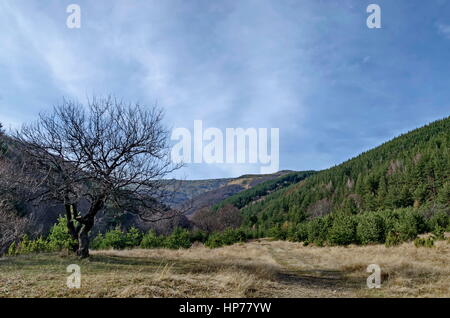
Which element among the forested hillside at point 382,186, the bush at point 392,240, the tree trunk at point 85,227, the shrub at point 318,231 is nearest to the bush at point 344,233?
the shrub at point 318,231

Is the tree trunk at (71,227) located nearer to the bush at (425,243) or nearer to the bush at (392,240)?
the bush at (425,243)

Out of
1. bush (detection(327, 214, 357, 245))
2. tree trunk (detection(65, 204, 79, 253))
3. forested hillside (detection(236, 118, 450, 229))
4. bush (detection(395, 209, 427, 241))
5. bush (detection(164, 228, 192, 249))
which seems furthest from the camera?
forested hillside (detection(236, 118, 450, 229))

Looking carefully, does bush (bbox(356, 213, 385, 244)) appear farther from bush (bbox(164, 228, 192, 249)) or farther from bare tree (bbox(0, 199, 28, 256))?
bare tree (bbox(0, 199, 28, 256))

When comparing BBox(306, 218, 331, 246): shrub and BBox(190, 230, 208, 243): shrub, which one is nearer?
BBox(306, 218, 331, 246): shrub

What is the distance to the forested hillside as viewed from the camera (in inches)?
2377

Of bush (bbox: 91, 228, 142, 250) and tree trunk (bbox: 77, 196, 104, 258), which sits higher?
tree trunk (bbox: 77, 196, 104, 258)

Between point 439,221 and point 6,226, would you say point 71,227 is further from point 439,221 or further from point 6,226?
point 439,221

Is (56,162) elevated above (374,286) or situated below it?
above

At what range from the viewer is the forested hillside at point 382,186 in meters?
60.4

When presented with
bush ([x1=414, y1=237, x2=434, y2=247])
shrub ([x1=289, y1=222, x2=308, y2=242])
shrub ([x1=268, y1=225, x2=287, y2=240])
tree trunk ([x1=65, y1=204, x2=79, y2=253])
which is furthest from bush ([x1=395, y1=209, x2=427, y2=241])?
tree trunk ([x1=65, y1=204, x2=79, y2=253])
